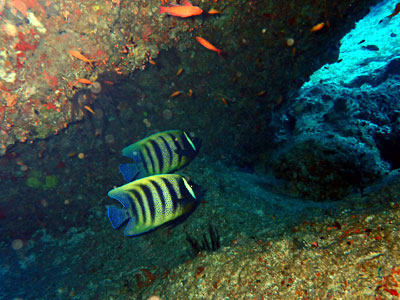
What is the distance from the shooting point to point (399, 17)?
800 inches

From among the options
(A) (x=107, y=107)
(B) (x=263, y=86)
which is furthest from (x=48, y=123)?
(B) (x=263, y=86)

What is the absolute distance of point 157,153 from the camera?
2.87m

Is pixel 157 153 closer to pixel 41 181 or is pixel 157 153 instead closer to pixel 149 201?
pixel 149 201

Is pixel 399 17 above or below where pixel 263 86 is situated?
above

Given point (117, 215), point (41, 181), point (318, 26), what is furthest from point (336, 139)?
point (41, 181)

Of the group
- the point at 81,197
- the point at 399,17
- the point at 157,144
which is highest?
the point at 399,17

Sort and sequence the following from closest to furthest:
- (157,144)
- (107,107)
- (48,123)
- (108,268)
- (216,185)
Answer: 1. (157,144)
2. (108,268)
3. (48,123)
4. (216,185)
5. (107,107)

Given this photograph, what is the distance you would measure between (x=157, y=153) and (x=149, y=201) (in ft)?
2.50

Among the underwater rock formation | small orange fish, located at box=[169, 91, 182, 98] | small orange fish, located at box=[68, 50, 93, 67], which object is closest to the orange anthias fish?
small orange fish, located at box=[68, 50, 93, 67]

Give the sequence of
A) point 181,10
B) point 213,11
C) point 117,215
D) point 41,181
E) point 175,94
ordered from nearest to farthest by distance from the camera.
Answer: point 117,215
point 181,10
point 213,11
point 41,181
point 175,94

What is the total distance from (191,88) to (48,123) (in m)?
3.02

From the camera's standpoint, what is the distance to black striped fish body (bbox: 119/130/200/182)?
284 cm

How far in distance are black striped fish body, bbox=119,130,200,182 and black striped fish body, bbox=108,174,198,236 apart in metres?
0.51

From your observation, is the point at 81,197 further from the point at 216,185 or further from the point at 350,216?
the point at 350,216
